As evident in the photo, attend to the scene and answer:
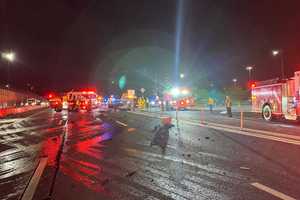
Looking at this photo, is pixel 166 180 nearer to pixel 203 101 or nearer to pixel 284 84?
pixel 284 84

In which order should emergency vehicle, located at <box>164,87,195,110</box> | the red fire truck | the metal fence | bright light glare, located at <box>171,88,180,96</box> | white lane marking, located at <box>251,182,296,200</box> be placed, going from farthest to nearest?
the metal fence, emergency vehicle, located at <box>164,87,195,110</box>, bright light glare, located at <box>171,88,180,96</box>, the red fire truck, white lane marking, located at <box>251,182,296,200</box>

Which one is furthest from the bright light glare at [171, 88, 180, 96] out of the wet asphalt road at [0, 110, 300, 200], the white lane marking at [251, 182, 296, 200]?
the white lane marking at [251, 182, 296, 200]

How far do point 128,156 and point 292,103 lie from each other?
36.7 feet

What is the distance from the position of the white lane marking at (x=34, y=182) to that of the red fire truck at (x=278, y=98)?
12950mm

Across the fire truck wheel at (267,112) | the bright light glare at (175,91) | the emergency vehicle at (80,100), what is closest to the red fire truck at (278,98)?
the fire truck wheel at (267,112)

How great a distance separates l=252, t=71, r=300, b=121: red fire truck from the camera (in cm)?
1565

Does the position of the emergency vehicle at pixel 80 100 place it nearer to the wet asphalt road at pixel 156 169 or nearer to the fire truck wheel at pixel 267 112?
the fire truck wheel at pixel 267 112

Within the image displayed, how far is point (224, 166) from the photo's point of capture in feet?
22.6

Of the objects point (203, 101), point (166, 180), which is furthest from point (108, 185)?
point (203, 101)

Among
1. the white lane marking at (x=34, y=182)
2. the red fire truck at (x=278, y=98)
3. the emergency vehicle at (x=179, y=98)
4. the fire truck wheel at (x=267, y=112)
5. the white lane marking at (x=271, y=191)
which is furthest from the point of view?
the emergency vehicle at (x=179, y=98)

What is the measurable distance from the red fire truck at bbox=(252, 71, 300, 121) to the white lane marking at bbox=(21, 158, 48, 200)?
13.0m

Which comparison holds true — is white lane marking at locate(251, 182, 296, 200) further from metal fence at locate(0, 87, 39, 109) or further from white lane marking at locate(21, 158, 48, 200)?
metal fence at locate(0, 87, 39, 109)

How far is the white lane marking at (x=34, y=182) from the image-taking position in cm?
514

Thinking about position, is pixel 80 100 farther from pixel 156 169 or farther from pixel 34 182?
pixel 34 182
